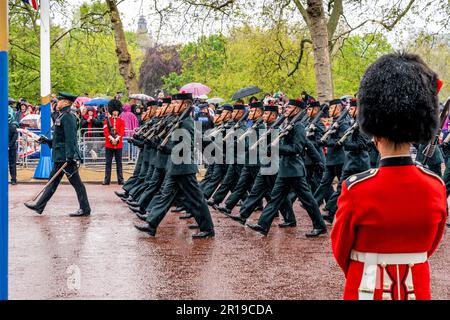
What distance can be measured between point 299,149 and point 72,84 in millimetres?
28761

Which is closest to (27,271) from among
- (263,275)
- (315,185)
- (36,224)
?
(263,275)

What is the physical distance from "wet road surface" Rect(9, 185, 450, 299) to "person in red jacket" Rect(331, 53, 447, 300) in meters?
3.22

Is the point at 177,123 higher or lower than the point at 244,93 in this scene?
lower

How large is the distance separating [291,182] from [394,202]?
6739mm

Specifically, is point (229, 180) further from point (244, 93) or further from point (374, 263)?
point (374, 263)

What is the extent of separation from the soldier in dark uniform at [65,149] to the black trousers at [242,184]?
2327 mm

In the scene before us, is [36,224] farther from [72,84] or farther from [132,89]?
[72,84]

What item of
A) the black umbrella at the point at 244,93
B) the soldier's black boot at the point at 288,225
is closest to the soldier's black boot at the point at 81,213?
the soldier's black boot at the point at 288,225

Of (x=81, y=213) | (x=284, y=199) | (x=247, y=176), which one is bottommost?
(x=81, y=213)

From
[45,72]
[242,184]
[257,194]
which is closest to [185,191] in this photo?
[257,194]

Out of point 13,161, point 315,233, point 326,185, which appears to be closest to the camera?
point 315,233

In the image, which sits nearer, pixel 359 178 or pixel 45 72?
pixel 359 178

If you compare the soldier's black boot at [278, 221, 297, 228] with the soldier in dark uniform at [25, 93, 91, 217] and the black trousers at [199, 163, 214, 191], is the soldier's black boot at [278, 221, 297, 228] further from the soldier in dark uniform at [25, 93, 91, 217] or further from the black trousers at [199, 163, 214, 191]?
the soldier in dark uniform at [25, 93, 91, 217]

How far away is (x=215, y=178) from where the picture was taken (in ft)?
43.8
